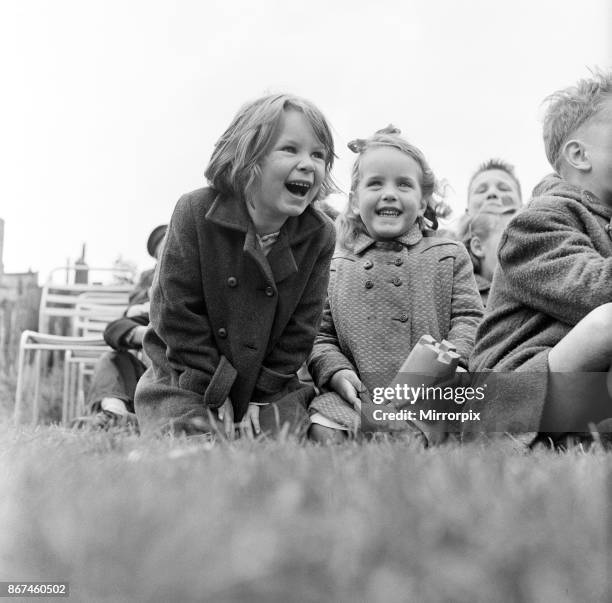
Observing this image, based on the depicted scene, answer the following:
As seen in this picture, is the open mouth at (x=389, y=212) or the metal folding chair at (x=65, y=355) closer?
the open mouth at (x=389, y=212)

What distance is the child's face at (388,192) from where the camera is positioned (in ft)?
7.95

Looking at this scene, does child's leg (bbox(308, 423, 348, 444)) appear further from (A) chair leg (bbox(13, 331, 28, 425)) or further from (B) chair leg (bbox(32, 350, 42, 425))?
(B) chair leg (bbox(32, 350, 42, 425))

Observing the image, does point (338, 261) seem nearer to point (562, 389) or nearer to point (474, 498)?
point (562, 389)

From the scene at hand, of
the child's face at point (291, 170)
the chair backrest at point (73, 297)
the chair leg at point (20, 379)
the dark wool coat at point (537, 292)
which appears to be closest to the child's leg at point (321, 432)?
the dark wool coat at point (537, 292)

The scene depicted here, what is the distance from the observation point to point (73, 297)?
396cm

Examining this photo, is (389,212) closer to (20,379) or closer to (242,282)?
(242,282)

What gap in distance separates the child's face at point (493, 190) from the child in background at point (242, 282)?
142 centimetres

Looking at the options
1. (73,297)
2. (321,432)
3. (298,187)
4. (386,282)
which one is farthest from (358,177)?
(73,297)

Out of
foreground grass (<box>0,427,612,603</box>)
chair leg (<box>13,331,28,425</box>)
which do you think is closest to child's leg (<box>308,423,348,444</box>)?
foreground grass (<box>0,427,612,603</box>)

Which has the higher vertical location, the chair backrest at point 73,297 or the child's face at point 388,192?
the child's face at point 388,192

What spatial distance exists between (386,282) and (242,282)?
51cm

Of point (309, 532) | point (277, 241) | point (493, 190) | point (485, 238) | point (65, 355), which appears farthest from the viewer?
point (65, 355)

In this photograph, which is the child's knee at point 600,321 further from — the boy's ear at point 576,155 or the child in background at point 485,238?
the child in background at point 485,238

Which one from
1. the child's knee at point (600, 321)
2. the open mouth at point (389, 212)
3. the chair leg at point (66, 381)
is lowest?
the chair leg at point (66, 381)
